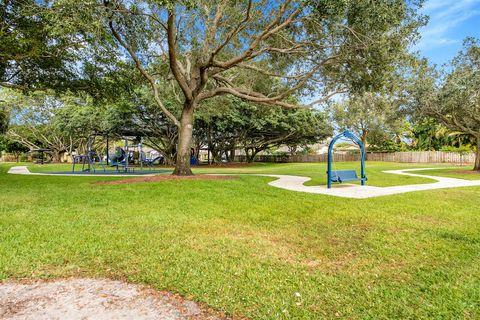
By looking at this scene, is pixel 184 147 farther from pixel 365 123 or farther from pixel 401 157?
pixel 365 123

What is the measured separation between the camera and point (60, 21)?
6941mm

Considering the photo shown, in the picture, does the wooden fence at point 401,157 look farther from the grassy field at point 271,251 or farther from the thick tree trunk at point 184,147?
the grassy field at point 271,251

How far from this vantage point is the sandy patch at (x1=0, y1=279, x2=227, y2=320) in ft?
7.76

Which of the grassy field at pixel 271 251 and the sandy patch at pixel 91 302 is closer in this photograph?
the sandy patch at pixel 91 302

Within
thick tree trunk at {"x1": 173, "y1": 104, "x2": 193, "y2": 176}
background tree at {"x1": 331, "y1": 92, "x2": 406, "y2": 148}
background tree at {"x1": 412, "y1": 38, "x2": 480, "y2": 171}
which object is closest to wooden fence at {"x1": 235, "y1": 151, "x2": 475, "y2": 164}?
background tree at {"x1": 331, "y1": 92, "x2": 406, "y2": 148}

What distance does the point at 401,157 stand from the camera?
116 ft

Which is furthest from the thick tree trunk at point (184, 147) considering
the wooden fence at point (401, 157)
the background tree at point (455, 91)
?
the wooden fence at point (401, 157)

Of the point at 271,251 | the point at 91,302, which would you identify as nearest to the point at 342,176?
the point at 271,251

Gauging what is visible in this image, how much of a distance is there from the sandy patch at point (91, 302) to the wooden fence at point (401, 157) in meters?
35.6

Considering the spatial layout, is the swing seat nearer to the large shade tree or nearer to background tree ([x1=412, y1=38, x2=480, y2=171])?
the large shade tree

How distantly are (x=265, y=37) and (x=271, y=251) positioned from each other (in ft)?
25.4

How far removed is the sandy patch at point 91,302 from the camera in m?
2.37

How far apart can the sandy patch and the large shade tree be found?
18.9ft

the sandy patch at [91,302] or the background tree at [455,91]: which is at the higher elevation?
the background tree at [455,91]
